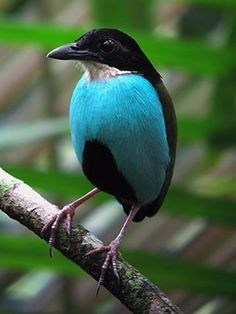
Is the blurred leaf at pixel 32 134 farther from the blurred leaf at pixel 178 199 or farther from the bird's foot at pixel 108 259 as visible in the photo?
the bird's foot at pixel 108 259

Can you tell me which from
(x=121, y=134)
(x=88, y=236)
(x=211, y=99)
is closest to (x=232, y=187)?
(x=211, y=99)

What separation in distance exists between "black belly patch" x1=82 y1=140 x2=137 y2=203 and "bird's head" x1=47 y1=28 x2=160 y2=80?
204mm

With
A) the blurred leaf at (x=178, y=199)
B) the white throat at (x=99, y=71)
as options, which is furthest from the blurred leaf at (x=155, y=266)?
the white throat at (x=99, y=71)

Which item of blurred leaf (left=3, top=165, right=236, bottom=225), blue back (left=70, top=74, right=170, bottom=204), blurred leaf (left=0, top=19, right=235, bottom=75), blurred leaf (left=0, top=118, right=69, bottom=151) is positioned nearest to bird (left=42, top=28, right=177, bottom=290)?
blue back (left=70, top=74, right=170, bottom=204)

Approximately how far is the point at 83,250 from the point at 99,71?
55cm

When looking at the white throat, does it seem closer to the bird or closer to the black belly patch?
the bird

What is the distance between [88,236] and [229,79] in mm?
984

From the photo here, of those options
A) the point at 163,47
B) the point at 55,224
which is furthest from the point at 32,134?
the point at 55,224

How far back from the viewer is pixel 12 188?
2299 millimetres

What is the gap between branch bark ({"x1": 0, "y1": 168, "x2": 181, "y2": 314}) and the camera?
2.21 meters

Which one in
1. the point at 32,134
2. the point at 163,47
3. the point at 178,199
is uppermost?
the point at 163,47

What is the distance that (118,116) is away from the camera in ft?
8.39

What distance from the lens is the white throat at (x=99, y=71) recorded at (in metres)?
2.62

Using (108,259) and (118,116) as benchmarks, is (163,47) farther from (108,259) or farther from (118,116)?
(108,259)
